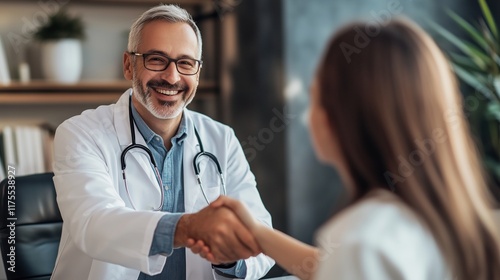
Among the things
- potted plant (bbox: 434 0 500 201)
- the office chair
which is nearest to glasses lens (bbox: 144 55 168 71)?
the office chair

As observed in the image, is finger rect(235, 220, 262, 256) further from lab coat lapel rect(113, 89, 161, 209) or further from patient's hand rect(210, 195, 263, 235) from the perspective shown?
lab coat lapel rect(113, 89, 161, 209)

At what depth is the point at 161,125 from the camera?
201 cm

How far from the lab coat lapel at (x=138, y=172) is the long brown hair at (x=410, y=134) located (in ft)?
3.12

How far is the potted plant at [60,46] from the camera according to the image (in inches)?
121

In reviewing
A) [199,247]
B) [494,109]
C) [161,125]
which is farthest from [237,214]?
[494,109]

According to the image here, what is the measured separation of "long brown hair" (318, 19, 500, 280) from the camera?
0.97 metres

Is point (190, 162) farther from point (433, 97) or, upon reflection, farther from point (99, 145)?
point (433, 97)

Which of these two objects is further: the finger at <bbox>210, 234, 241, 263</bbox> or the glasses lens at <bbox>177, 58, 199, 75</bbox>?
the glasses lens at <bbox>177, 58, 199, 75</bbox>

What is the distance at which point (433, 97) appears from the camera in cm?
98

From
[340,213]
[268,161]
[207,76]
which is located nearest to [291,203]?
[268,161]

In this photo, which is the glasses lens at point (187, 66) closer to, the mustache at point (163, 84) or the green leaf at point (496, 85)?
the mustache at point (163, 84)

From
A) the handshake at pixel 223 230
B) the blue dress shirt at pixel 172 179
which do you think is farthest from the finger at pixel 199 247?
the blue dress shirt at pixel 172 179

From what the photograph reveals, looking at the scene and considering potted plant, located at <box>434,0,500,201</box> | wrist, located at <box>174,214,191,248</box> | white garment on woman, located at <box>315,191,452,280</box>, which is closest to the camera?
white garment on woman, located at <box>315,191,452,280</box>

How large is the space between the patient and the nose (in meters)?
1.01
